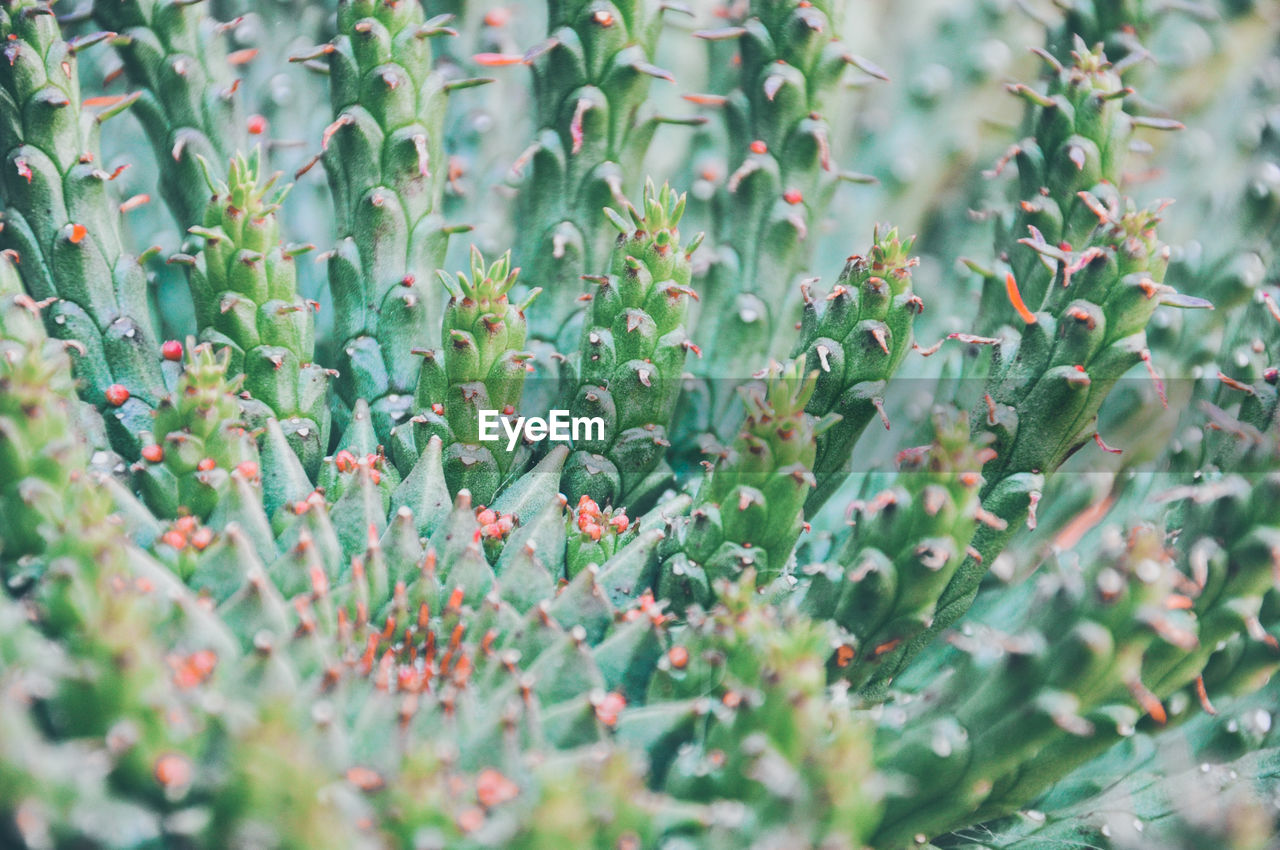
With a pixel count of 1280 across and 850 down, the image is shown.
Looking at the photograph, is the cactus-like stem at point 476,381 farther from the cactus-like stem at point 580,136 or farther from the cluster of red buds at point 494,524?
the cactus-like stem at point 580,136

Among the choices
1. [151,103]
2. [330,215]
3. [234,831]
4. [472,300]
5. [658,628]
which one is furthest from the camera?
[330,215]

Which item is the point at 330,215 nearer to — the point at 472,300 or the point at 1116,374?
the point at 472,300

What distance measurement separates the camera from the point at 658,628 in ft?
6.52

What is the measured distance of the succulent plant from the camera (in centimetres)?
154

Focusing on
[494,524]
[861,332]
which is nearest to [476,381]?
[494,524]

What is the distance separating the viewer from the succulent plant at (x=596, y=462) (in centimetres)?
154

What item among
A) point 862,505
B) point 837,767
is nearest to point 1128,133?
point 862,505

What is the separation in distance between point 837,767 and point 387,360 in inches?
57.6

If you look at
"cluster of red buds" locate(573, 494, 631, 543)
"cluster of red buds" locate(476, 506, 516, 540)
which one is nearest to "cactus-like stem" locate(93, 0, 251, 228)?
"cluster of red buds" locate(476, 506, 516, 540)

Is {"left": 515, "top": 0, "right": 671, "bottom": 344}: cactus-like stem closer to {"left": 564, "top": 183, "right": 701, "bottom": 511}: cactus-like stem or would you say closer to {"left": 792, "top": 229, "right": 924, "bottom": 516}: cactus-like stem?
{"left": 564, "top": 183, "right": 701, "bottom": 511}: cactus-like stem

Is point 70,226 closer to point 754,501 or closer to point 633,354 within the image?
point 633,354

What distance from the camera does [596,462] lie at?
2.36 m

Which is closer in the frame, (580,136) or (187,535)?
(187,535)

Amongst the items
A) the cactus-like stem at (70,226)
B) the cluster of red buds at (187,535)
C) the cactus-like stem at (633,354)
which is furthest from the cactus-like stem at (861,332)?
the cactus-like stem at (70,226)
